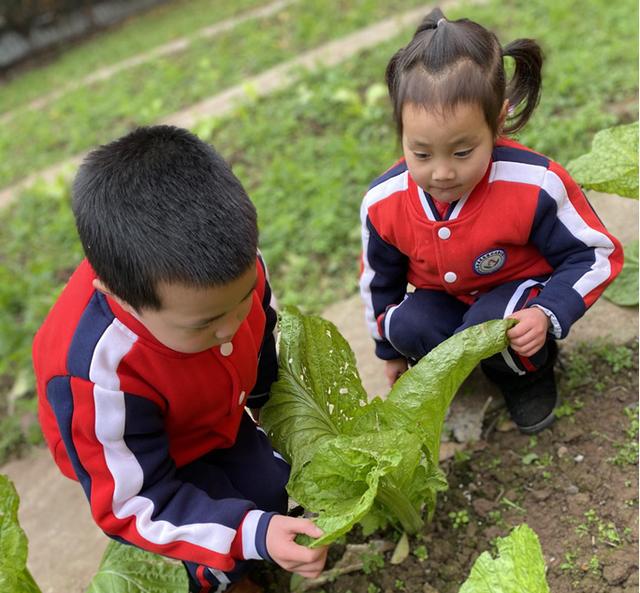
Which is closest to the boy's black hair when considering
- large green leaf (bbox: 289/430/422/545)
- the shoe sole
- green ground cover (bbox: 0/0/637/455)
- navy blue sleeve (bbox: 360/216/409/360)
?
large green leaf (bbox: 289/430/422/545)

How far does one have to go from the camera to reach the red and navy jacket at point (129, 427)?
1.56 m

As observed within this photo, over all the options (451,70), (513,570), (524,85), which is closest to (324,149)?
(524,85)

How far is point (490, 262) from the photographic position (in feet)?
6.31

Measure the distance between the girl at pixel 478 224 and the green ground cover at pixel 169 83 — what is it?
413 cm

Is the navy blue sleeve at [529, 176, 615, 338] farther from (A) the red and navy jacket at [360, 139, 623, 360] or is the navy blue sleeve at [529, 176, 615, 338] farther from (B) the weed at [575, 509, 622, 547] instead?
(B) the weed at [575, 509, 622, 547]

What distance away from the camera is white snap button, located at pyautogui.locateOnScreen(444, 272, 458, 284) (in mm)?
Result: 1952

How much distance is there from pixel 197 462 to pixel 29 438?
50.3 inches

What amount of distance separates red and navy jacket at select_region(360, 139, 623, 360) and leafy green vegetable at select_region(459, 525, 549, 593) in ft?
2.12

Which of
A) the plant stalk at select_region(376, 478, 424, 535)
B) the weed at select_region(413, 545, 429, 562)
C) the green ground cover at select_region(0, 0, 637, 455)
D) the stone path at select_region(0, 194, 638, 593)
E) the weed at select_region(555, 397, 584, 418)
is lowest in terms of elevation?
the green ground cover at select_region(0, 0, 637, 455)

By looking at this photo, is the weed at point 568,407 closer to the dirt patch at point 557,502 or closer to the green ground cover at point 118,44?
the dirt patch at point 557,502

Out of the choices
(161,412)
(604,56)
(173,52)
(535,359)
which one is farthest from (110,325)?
(173,52)

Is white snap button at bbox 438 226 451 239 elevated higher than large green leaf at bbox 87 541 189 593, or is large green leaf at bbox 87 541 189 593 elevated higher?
white snap button at bbox 438 226 451 239

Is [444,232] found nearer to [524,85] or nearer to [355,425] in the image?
[524,85]

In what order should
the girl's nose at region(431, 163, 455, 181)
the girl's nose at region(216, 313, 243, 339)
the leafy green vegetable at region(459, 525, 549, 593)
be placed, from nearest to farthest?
the leafy green vegetable at region(459, 525, 549, 593) → the girl's nose at region(216, 313, 243, 339) → the girl's nose at region(431, 163, 455, 181)
